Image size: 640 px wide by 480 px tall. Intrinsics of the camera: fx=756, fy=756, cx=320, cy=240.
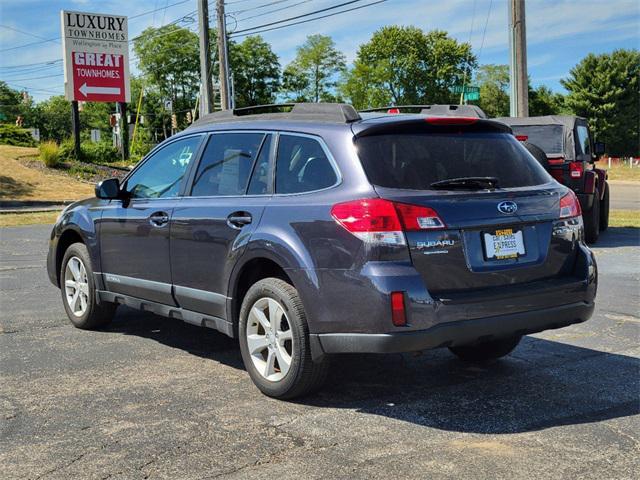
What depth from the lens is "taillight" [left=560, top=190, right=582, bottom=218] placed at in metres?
4.70

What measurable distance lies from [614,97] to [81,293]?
8150 cm

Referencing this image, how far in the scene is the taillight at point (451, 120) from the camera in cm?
459

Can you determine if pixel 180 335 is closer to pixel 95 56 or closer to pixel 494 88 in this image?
pixel 95 56

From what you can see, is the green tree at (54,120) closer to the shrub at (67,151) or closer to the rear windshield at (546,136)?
the shrub at (67,151)

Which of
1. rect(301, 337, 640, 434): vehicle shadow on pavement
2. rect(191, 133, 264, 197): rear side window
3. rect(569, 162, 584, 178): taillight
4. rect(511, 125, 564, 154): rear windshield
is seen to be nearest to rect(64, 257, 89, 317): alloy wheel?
rect(191, 133, 264, 197): rear side window

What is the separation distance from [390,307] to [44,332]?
377 centimetres

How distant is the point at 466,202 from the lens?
4.25 metres

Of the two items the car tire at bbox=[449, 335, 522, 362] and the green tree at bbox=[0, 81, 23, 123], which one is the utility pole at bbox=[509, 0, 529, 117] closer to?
the car tire at bbox=[449, 335, 522, 362]

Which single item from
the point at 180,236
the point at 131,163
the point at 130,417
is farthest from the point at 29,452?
the point at 131,163

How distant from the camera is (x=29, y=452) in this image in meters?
3.75

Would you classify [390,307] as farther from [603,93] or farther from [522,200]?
[603,93]

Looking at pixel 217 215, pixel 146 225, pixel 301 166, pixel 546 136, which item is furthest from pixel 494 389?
pixel 546 136

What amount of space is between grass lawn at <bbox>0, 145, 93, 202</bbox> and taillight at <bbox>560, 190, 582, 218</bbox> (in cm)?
2387

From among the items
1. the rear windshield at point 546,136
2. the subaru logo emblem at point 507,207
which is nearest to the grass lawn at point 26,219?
the rear windshield at point 546,136
